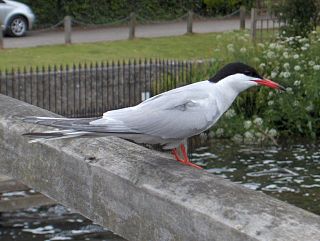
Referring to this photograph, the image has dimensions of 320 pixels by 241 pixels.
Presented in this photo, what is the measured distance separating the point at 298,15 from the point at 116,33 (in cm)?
886

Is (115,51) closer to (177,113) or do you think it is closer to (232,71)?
(232,71)

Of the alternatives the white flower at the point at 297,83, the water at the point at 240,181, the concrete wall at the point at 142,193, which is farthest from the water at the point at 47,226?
the concrete wall at the point at 142,193

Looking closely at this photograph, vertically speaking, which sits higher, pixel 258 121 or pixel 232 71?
pixel 232 71

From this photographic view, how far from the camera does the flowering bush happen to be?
1625 cm

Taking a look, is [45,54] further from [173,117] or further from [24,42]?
[173,117]

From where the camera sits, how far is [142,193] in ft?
10.6

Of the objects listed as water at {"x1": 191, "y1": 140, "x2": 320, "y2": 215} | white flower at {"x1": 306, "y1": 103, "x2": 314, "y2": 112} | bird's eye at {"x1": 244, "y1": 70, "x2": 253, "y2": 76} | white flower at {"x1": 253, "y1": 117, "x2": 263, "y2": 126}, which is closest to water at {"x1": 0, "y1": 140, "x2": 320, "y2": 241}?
water at {"x1": 191, "y1": 140, "x2": 320, "y2": 215}

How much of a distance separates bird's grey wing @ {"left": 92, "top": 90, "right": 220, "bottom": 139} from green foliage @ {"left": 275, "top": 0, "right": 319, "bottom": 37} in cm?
1731

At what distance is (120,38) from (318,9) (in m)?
7.51

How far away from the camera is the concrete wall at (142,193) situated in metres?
2.82

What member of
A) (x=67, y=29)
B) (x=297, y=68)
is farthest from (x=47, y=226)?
(x=67, y=29)

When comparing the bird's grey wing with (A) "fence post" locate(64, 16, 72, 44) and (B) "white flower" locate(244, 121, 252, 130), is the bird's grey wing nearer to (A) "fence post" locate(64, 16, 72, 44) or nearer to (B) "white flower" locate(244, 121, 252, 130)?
Result: (B) "white flower" locate(244, 121, 252, 130)

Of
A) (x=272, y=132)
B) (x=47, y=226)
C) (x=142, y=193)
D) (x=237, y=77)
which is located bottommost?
(x=47, y=226)

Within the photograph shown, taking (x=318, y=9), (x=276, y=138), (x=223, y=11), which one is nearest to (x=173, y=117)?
(x=276, y=138)
